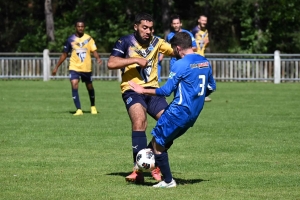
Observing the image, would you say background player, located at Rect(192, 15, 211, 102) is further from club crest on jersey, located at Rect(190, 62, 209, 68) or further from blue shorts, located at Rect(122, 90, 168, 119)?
club crest on jersey, located at Rect(190, 62, 209, 68)

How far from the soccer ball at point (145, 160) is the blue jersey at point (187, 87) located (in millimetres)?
564

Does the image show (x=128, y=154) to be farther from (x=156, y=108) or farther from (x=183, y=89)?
(x=183, y=89)

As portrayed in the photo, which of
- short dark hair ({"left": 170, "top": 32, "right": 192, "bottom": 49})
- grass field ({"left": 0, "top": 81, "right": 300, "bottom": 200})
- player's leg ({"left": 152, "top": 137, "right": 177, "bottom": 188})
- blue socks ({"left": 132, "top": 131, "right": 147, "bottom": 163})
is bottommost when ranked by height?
grass field ({"left": 0, "top": 81, "right": 300, "bottom": 200})

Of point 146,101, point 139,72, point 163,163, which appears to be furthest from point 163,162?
point 139,72

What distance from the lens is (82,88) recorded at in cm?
3006

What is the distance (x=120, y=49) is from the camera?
9.71m

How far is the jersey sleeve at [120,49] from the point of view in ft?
31.7

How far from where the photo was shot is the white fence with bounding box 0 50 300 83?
3397 centimetres

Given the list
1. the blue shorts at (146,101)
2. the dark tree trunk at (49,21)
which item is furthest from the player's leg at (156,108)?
the dark tree trunk at (49,21)

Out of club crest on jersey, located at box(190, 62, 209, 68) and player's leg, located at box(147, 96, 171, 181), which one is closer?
club crest on jersey, located at box(190, 62, 209, 68)

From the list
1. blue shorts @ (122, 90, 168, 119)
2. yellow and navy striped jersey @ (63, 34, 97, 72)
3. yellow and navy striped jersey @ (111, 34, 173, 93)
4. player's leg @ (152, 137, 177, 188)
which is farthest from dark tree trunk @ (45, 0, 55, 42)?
player's leg @ (152, 137, 177, 188)

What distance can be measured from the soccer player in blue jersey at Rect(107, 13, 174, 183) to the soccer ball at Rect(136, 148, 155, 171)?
14.6 inches

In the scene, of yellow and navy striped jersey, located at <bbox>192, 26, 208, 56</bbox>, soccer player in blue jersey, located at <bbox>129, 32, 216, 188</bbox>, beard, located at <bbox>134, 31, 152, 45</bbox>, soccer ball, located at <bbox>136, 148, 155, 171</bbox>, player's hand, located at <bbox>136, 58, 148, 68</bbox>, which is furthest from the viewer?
yellow and navy striped jersey, located at <bbox>192, 26, 208, 56</bbox>

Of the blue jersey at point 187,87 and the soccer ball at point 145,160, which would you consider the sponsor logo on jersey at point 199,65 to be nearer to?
the blue jersey at point 187,87
